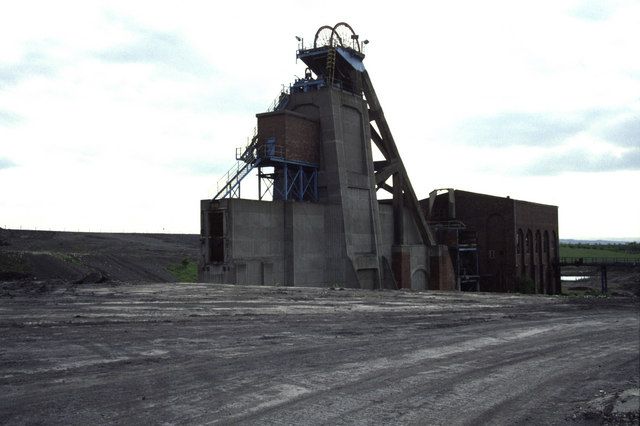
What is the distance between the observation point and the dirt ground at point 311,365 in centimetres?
741

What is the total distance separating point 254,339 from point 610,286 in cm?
6253

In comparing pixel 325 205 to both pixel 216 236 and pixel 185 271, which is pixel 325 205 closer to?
pixel 216 236

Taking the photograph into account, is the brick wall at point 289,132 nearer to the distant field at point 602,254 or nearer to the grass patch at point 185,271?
the grass patch at point 185,271

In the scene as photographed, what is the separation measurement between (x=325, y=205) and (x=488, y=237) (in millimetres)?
20781

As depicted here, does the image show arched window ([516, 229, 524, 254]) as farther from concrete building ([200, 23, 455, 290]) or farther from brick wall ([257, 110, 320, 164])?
brick wall ([257, 110, 320, 164])

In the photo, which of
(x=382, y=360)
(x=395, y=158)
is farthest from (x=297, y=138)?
(x=382, y=360)

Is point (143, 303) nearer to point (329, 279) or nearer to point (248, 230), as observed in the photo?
point (248, 230)

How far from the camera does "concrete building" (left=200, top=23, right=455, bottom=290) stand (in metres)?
30.4

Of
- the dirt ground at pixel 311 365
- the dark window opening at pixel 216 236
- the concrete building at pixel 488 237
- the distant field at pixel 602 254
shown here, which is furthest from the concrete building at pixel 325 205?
the distant field at pixel 602 254

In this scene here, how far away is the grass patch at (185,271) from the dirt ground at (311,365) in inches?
1167

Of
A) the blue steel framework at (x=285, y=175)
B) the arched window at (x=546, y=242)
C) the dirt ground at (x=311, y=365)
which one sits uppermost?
the blue steel framework at (x=285, y=175)

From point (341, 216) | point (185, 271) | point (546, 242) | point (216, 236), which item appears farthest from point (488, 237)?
point (216, 236)

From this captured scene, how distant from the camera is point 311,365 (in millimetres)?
10000

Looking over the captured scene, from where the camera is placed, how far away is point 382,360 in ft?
34.3
